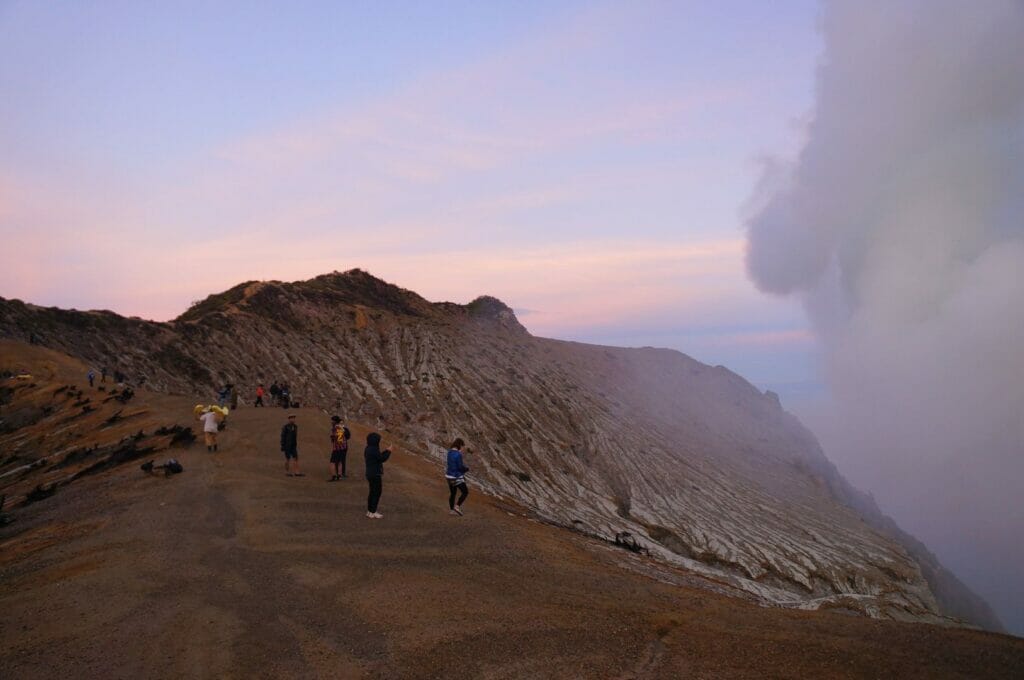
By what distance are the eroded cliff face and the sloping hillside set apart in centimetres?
1386

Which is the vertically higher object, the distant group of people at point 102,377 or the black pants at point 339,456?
the distant group of people at point 102,377

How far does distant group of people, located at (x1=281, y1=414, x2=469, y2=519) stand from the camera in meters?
14.2

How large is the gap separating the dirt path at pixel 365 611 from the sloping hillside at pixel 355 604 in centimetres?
3

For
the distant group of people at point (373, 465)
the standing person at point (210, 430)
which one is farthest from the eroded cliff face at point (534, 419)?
the distant group of people at point (373, 465)

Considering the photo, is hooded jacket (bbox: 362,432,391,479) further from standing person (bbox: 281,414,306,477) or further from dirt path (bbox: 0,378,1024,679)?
standing person (bbox: 281,414,306,477)

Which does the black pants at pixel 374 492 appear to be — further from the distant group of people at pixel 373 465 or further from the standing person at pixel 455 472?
the standing person at pixel 455 472

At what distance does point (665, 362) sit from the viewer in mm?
71000

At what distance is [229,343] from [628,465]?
28459 mm

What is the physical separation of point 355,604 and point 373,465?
4.83 metres

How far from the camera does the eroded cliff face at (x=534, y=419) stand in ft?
110

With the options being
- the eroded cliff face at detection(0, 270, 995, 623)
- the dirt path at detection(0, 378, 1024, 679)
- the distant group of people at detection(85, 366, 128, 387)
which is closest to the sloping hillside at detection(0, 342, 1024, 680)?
the dirt path at detection(0, 378, 1024, 679)

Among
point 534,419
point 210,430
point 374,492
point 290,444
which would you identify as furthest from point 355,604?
point 534,419

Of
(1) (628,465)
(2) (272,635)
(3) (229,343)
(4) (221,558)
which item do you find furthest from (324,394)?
(2) (272,635)

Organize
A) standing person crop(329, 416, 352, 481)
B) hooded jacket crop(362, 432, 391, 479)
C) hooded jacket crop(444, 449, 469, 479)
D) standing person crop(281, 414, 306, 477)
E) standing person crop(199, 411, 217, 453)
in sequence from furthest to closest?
standing person crop(199, 411, 217, 453)
standing person crop(281, 414, 306, 477)
standing person crop(329, 416, 352, 481)
hooded jacket crop(444, 449, 469, 479)
hooded jacket crop(362, 432, 391, 479)
